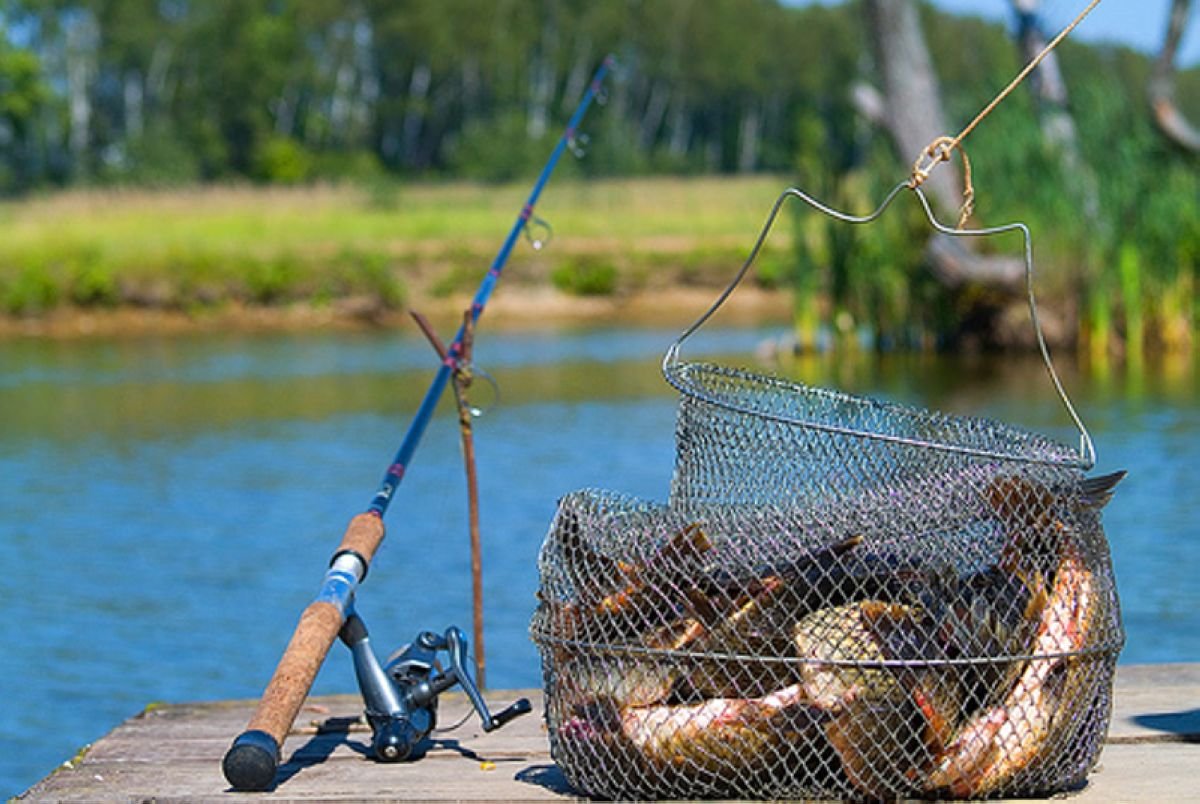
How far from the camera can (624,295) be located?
34875 mm

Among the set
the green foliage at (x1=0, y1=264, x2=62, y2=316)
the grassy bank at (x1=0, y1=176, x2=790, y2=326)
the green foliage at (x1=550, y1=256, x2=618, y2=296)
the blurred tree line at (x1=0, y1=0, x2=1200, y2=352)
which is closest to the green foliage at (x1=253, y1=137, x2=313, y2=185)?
the blurred tree line at (x1=0, y1=0, x2=1200, y2=352)

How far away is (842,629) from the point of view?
397 cm

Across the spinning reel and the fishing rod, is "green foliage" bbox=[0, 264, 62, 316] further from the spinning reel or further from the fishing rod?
the spinning reel

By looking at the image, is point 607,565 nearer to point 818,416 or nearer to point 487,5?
point 818,416

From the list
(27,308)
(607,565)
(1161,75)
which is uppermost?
(1161,75)

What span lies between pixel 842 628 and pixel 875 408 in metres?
0.73

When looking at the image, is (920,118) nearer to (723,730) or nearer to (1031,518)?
(1031,518)

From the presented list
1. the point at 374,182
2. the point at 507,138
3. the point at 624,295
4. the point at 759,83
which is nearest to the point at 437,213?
the point at 374,182

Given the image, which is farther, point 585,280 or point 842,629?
point 585,280

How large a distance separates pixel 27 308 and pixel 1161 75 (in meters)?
21.0

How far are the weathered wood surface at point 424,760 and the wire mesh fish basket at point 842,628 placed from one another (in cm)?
21

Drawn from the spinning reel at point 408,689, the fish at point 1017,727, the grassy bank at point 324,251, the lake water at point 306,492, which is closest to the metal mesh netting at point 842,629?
the fish at point 1017,727

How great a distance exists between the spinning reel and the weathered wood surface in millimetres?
63

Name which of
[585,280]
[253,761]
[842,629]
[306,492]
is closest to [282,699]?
[253,761]
